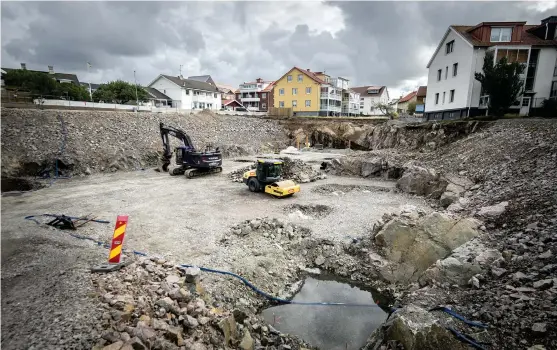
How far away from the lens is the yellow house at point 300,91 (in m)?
50.8

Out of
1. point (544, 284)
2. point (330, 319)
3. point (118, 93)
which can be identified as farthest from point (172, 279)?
point (118, 93)

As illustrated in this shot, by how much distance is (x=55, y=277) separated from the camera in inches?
209

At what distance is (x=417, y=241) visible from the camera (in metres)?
9.00

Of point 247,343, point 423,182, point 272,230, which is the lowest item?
point 247,343

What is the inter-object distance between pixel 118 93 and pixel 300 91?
1188 inches

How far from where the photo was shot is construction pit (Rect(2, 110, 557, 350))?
4.76 metres

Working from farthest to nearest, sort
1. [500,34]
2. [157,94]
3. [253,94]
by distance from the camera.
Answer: [253,94] < [157,94] < [500,34]

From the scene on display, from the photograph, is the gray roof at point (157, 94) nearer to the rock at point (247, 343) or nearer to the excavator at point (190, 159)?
the excavator at point (190, 159)

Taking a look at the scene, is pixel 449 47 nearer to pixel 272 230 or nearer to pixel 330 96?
pixel 330 96

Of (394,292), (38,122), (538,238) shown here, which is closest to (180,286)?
(394,292)

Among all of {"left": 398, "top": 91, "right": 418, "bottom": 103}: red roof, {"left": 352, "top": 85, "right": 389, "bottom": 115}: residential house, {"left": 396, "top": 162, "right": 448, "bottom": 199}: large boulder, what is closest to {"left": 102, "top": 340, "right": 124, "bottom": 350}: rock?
{"left": 396, "top": 162, "right": 448, "bottom": 199}: large boulder

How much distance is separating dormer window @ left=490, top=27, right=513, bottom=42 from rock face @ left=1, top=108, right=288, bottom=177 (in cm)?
2605

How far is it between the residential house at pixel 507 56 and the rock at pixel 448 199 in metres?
16.3

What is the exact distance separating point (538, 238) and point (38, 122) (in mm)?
30354
